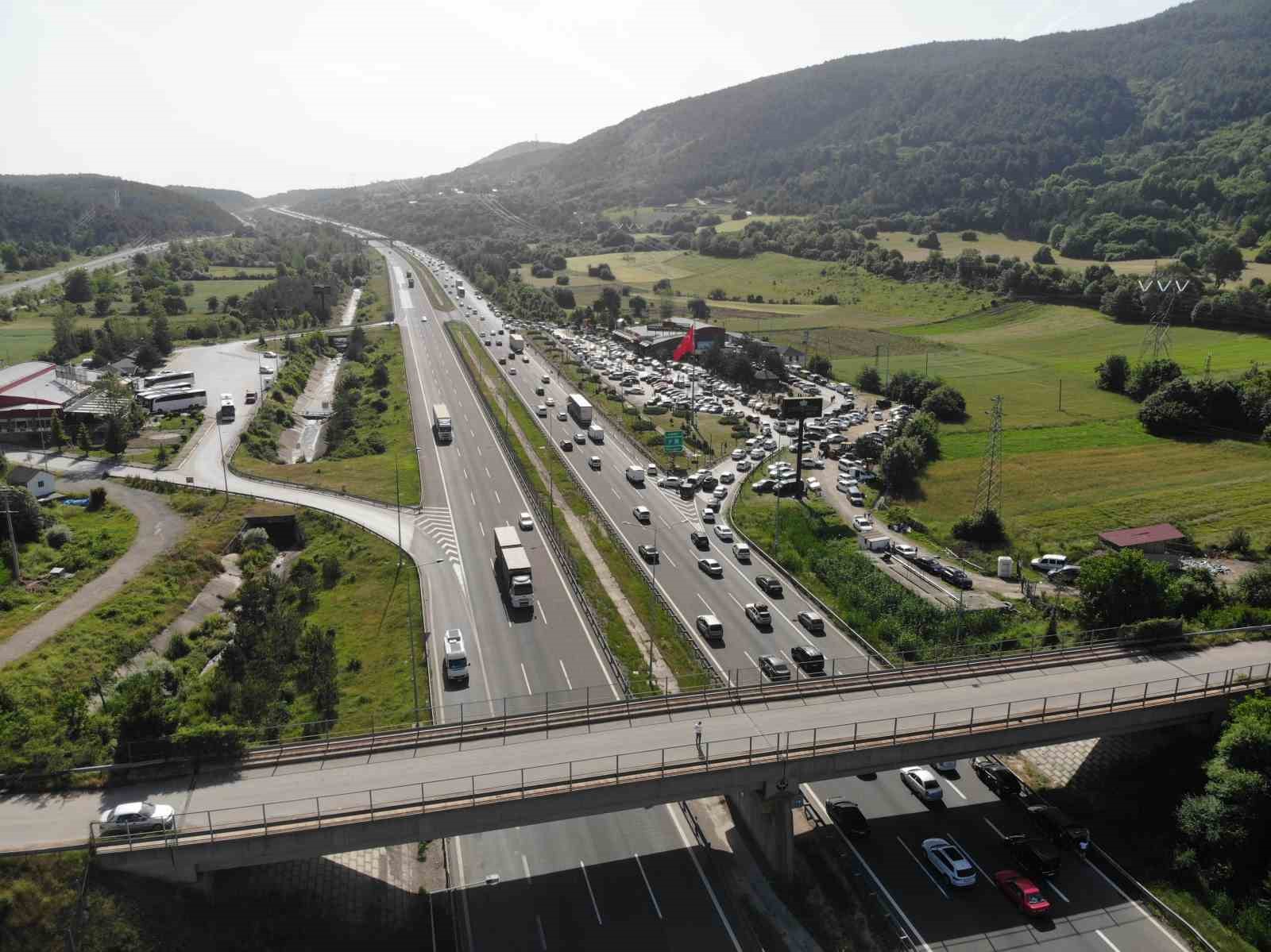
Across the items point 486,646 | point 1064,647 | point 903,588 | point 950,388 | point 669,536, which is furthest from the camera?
point 950,388

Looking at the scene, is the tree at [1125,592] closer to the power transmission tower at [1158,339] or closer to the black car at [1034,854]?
the black car at [1034,854]

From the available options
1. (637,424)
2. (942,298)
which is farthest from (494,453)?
(942,298)

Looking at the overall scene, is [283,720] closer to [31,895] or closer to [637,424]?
[31,895]

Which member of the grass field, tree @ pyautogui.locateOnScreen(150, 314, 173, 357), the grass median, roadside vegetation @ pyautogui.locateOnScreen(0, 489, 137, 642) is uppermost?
tree @ pyautogui.locateOnScreen(150, 314, 173, 357)

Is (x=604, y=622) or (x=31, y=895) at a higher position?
(x=31, y=895)

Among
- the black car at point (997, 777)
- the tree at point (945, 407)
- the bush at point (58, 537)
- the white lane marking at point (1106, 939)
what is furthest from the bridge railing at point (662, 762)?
the tree at point (945, 407)

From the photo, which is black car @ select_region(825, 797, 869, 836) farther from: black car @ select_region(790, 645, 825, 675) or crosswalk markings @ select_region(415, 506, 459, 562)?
crosswalk markings @ select_region(415, 506, 459, 562)

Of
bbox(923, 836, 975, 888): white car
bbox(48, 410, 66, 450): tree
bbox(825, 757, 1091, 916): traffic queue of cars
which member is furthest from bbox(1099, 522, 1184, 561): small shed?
bbox(48, 410, 66, 450): tree
